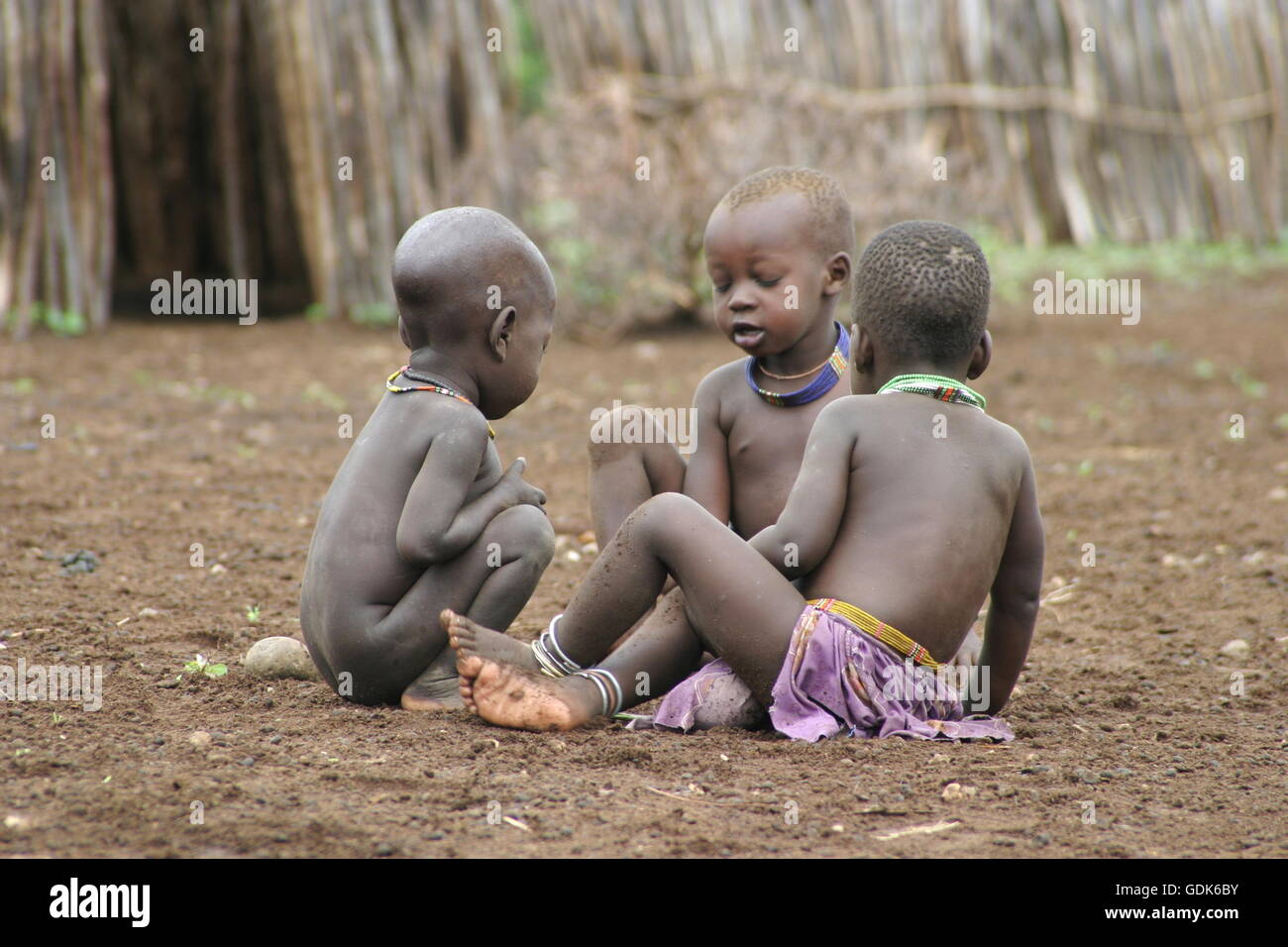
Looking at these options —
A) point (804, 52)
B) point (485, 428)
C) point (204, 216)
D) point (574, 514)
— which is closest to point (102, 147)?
point (204, 216)

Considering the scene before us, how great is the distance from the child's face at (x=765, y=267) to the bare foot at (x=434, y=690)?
1.12 meters

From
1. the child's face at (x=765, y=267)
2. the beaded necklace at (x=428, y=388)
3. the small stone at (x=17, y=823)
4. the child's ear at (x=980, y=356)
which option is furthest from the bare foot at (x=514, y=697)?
the child's ear at (x=980, y=356)

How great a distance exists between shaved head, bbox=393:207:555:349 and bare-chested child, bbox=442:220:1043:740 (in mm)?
614

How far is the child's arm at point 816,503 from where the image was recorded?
9.34 feet

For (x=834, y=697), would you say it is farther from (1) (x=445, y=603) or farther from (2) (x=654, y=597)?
(1) (x=445, y=603)

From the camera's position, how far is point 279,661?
3438 mm

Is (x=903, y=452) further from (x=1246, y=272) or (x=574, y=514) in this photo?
(x=1246, y=272)

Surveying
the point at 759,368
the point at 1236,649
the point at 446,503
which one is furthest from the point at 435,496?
the point at 1236,649

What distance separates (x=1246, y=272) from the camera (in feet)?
36.2

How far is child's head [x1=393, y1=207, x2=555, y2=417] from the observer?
9.99 ft

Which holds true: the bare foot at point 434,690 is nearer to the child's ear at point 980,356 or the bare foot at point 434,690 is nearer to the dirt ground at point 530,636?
the dirt ground at point 530,636

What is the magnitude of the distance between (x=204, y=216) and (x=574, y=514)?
17.7 ft

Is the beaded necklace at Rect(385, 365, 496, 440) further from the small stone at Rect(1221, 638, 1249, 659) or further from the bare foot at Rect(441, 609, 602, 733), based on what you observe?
the small stone at Rect(1221, 638, 1249, 659)

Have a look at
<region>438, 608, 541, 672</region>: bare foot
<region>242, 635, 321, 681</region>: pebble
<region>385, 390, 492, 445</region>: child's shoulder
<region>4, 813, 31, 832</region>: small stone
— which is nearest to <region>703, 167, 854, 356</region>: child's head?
<region>385, 390, 492, 445</region>: child's shoulder
